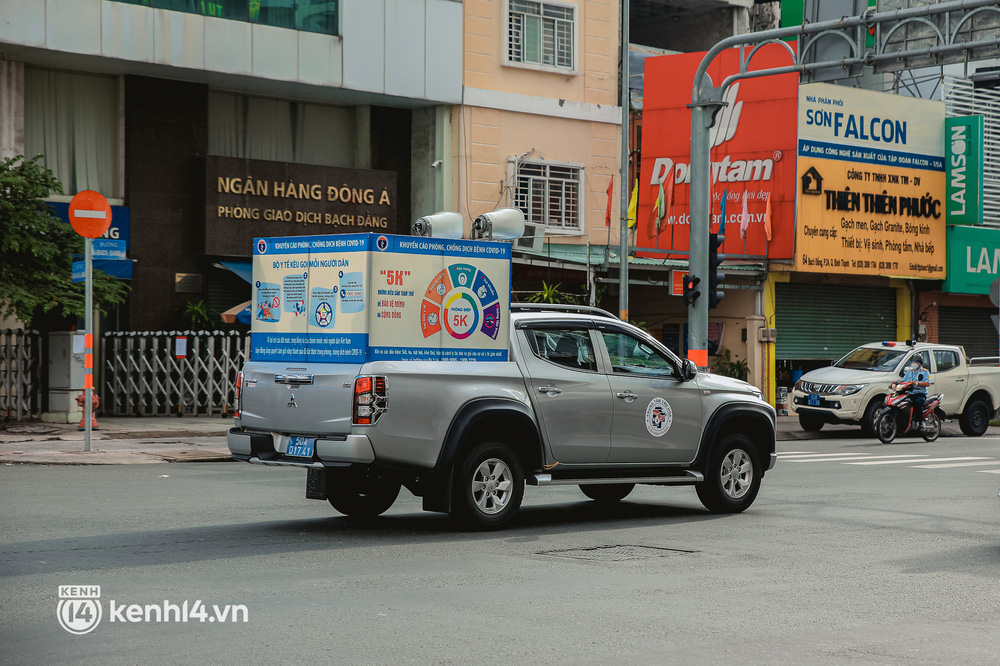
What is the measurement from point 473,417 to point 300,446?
1.43 metres

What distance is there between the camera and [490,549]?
9.59 meters

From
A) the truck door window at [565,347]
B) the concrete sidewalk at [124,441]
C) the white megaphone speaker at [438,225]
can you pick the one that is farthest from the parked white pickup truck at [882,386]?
the truck door window at [565,347]

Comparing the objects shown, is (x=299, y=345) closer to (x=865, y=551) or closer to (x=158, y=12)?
(x=865, y=551)

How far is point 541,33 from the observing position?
99.3 ft

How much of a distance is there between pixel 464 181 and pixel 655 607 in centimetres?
2204

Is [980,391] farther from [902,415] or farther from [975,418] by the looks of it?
[902,415]

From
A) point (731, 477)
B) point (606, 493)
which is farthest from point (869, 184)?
point (731, 477)

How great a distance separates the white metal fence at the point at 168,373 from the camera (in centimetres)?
2464

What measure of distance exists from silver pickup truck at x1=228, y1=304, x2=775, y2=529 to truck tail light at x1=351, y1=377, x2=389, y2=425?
0.01m

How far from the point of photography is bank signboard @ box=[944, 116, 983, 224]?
33.9 metres

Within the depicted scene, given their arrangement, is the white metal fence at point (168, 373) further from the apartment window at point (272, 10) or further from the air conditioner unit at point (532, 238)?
the air conditioner unit at point (532, 238)

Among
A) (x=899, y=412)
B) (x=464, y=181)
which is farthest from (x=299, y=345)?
(x=464, y=181)

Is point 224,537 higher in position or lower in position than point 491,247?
lower

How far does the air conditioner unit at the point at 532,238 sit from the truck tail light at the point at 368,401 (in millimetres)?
18065
